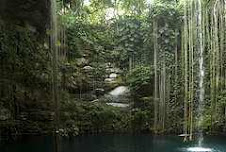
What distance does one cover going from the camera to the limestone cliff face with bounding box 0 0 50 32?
11.2 meters

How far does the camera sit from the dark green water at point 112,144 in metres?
9.93

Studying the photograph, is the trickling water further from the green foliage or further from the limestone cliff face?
the limestone cliff face

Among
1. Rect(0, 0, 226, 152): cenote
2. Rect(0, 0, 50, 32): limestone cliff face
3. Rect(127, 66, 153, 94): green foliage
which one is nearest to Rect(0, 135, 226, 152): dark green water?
Rect(0, 0, 226, 152): cenote

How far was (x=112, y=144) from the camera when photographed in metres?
11.1

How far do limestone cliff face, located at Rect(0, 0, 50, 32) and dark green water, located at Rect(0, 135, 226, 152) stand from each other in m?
3.81

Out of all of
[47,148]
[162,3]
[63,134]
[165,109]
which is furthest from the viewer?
[162,3]

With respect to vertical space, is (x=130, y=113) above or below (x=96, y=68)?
below

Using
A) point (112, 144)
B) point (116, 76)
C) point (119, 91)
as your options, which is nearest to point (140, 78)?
point (119, 91)

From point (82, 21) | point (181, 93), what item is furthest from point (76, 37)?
point (181, 93)

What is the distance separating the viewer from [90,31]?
1839cm

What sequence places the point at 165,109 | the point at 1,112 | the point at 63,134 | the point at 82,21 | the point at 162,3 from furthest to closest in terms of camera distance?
the point at 82,21 < the point at 162,3 < the point at 165,109 < the point at 63,134 < the point at 1,112

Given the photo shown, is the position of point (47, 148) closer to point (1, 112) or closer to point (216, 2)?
point (1, 112)

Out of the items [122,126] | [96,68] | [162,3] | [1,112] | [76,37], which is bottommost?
[122,126]

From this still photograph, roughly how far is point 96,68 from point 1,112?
22.9 feet
